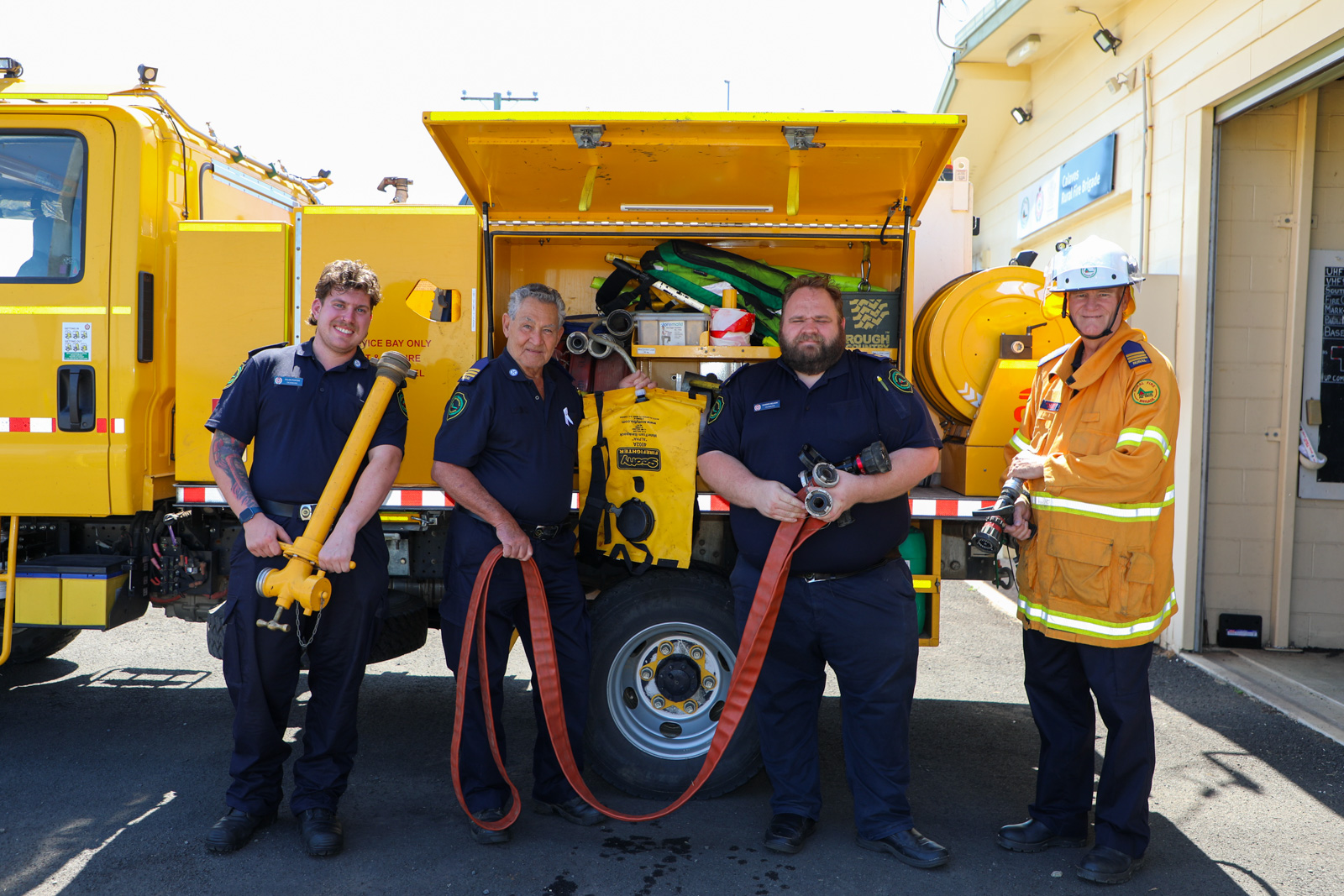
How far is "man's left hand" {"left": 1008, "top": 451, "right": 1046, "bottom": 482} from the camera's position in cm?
320

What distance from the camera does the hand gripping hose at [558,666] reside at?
3160 mm

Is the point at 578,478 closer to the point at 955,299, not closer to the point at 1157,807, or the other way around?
the point at 955,299

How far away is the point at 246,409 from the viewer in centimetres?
330

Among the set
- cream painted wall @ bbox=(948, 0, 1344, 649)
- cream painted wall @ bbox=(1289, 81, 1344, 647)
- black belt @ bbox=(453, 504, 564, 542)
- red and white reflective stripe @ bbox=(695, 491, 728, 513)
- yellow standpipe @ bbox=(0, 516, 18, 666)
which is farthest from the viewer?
cream painted wall @ bbox=(1289, 81, 1344, 647)

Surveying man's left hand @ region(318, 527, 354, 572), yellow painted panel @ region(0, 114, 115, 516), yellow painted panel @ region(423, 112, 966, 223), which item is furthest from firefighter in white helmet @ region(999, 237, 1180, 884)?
yellow painted panel @ region(0, 114, 115, 516)

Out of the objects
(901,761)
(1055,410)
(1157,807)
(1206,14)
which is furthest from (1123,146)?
(901,761)

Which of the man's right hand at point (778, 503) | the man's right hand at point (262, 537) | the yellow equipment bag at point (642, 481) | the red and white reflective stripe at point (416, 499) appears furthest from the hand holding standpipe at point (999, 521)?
the man's right hand at point (262, 537)

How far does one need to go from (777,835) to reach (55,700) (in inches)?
155

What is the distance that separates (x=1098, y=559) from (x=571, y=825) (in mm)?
2139

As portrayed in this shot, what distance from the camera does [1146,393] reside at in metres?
3.04

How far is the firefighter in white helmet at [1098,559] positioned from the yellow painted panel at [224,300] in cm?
304

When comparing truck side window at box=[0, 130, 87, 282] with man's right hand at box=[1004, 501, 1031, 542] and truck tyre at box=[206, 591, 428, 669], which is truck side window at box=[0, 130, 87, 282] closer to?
truck tyre at box=[206, 591, 428, 669]

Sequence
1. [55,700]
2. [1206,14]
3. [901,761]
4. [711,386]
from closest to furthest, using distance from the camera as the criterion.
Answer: [901,761]
[711,386]
[55,700]
[1206,14]

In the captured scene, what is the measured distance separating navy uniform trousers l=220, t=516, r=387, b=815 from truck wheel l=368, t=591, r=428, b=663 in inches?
19.2
